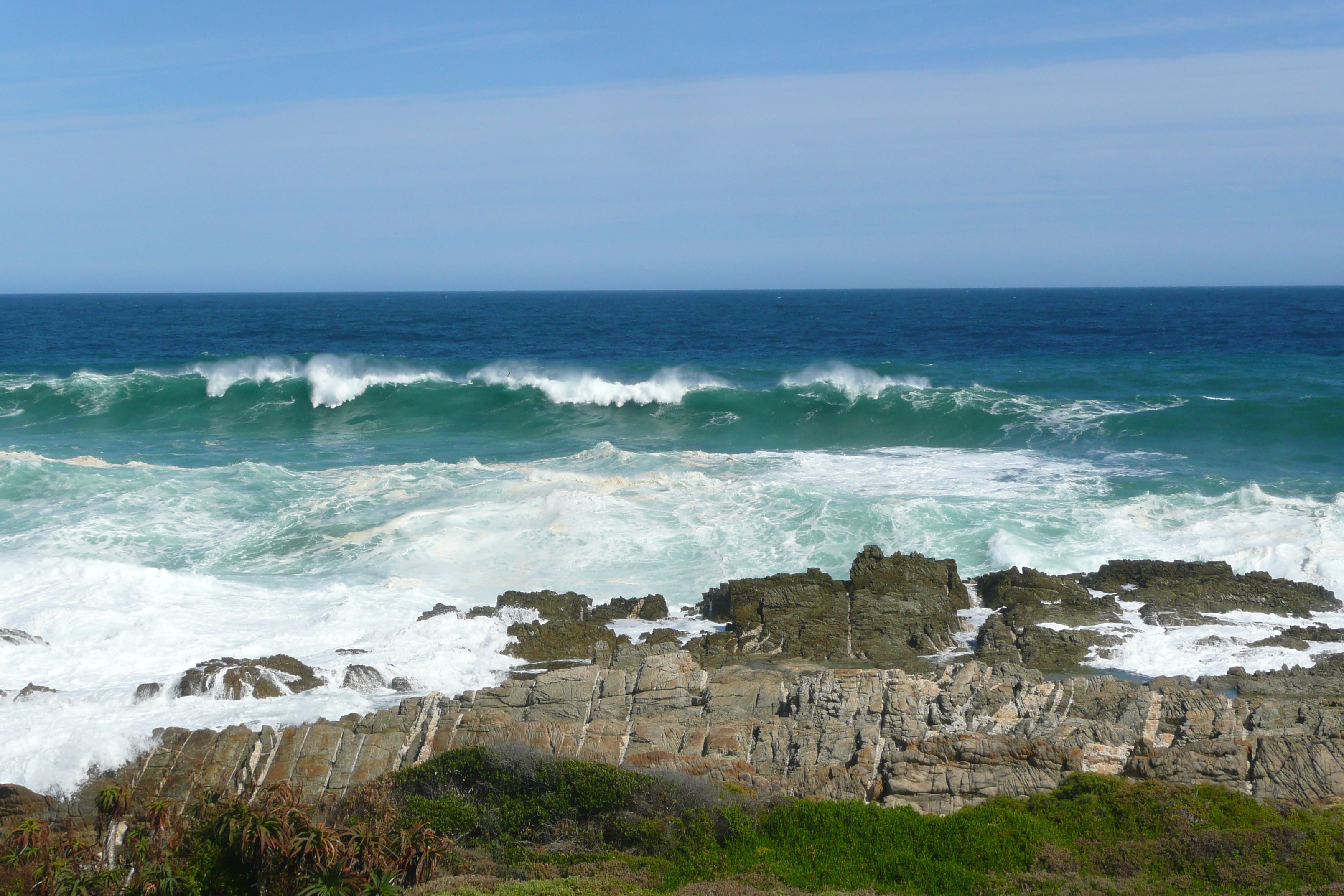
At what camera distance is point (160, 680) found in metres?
14.1

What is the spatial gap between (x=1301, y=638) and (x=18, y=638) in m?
19.8

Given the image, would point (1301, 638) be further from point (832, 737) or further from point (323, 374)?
point (323, 374)

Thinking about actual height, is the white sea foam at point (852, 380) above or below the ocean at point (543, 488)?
above

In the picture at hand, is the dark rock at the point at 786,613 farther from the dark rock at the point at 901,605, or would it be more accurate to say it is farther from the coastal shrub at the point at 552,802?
the coastal shrub at the point at 552,802

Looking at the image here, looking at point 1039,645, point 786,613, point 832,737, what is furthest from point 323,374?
point 832,737

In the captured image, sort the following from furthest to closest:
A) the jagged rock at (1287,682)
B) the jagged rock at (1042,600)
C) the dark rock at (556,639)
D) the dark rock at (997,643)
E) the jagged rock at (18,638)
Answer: the jagged rock at (1042,600)
the dark rock at (556,639)
the jagged rock at (18,638)
the dark rock at (997,643)
the jagged rock at (1287,682)

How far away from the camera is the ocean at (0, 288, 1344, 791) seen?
1564cm

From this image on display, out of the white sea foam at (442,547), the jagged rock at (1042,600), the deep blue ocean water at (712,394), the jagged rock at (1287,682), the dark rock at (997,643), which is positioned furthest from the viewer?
the deep blue ocean water at (712,394)

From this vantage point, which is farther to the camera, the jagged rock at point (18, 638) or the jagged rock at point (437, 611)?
the jagged rock at point (437, 611)

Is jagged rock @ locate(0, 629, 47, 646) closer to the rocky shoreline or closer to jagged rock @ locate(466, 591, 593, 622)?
the rocky shoreline

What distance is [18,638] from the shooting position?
15461mm

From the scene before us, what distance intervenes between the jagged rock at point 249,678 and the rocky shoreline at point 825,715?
0.09 ft

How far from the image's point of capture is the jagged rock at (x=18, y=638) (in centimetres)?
1540

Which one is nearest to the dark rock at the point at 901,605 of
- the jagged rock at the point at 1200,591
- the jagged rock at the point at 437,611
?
the jagged rock at the point at 1200,591
